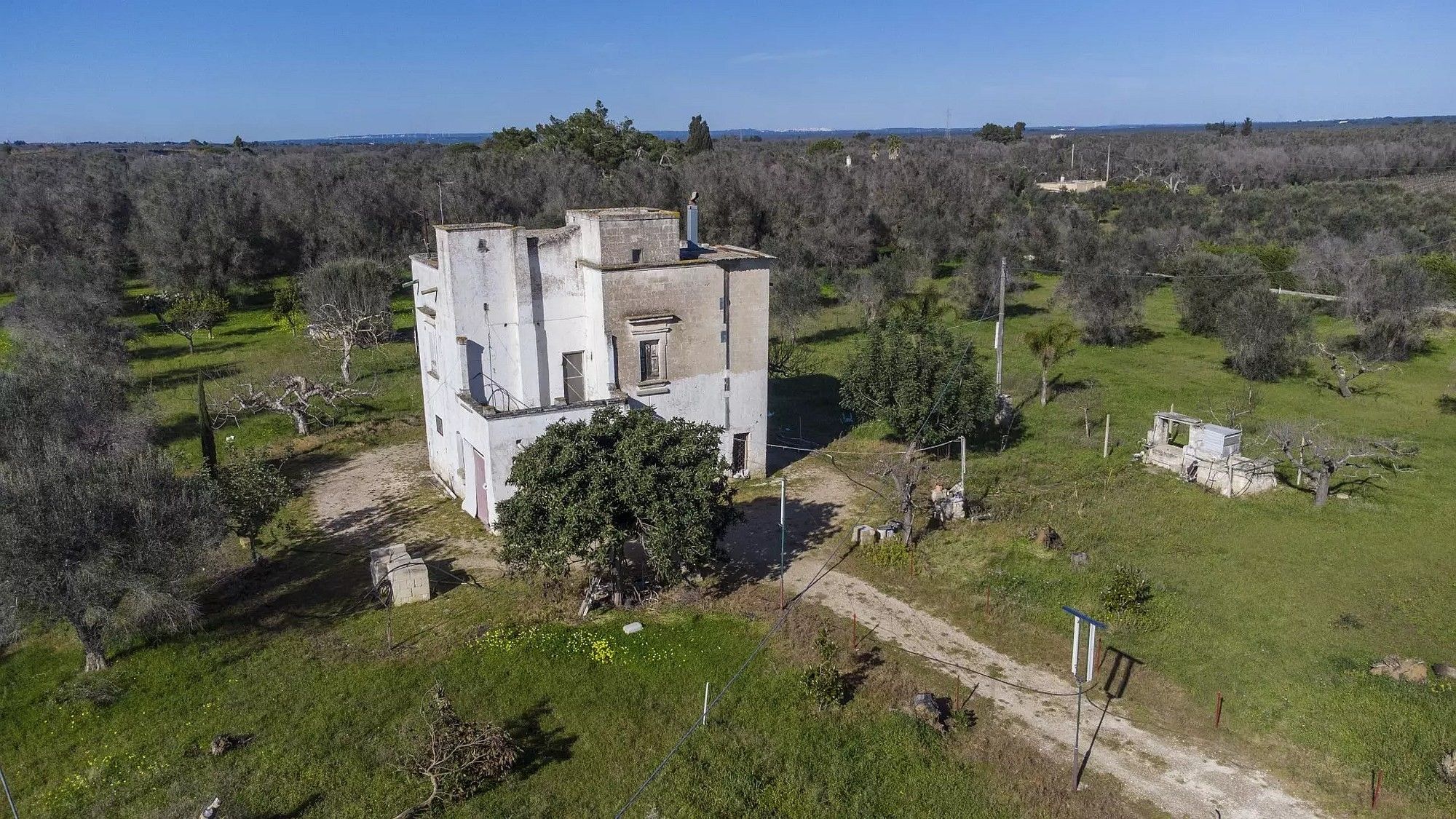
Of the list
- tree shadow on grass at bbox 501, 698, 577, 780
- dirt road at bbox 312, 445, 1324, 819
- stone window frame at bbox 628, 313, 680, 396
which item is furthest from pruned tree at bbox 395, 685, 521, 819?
stone window frame at bbox 628, 313, 680, 396

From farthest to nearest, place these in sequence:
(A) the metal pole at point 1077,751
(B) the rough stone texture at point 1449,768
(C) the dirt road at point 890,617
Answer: (A) the metal pole at point 1077,751 → (C) the dirt road at point 890,617 → (B) the rough stone texture at point 1449,768

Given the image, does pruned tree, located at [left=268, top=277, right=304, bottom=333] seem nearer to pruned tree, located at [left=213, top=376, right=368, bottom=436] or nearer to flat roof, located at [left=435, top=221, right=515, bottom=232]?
pruned tree, located at [left=213, top=376, right=368, bottom=436]

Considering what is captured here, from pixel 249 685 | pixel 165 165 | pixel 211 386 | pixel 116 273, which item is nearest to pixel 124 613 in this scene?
pixel 249 685

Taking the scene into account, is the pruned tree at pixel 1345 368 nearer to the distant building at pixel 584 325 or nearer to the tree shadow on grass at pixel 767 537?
the tree shadow on grass at pixel 767 537

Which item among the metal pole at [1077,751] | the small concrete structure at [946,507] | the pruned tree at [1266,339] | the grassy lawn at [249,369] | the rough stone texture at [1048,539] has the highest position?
the pruned tree at [1266,339]

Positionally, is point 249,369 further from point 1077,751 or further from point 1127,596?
point 1077,751

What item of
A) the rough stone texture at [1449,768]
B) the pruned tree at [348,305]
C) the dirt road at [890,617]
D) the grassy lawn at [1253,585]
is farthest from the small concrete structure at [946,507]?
the pruned tree at [348,305]
